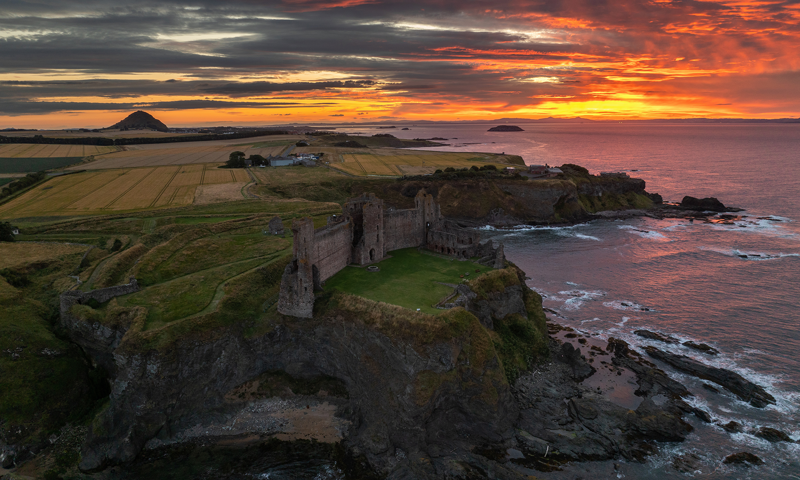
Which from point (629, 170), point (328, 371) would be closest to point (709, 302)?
point (328, 371)

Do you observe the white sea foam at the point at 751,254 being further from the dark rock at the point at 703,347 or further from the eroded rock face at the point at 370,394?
the eroded rock face at the point at 370,394

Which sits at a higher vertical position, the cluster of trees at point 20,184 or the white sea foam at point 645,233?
the cluster of trees at point 20,184

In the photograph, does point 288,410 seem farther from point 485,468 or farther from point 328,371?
point 485,468

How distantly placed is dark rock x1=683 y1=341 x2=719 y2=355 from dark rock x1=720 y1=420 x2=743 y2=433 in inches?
486

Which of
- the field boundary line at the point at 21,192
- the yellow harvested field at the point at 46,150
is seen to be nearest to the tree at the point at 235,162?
the field boundary line at the point at 21,192

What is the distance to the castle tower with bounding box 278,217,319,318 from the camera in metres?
43.8

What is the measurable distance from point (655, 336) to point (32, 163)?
167739 mm

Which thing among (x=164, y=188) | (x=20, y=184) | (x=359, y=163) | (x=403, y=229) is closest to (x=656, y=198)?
(x=359, y=163)

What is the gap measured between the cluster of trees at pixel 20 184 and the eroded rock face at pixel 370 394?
84514 millimetres

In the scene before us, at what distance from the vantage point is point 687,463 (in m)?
36.4

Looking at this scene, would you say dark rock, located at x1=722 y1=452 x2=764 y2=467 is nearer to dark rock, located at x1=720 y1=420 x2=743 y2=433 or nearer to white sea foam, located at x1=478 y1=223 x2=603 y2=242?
dark rock, located at x1=720 y1=420 x2=743 y2=433

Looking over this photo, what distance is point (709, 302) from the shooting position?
63594mm

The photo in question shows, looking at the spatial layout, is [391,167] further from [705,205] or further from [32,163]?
[32,163]

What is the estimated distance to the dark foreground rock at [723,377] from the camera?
43625 millimetres
